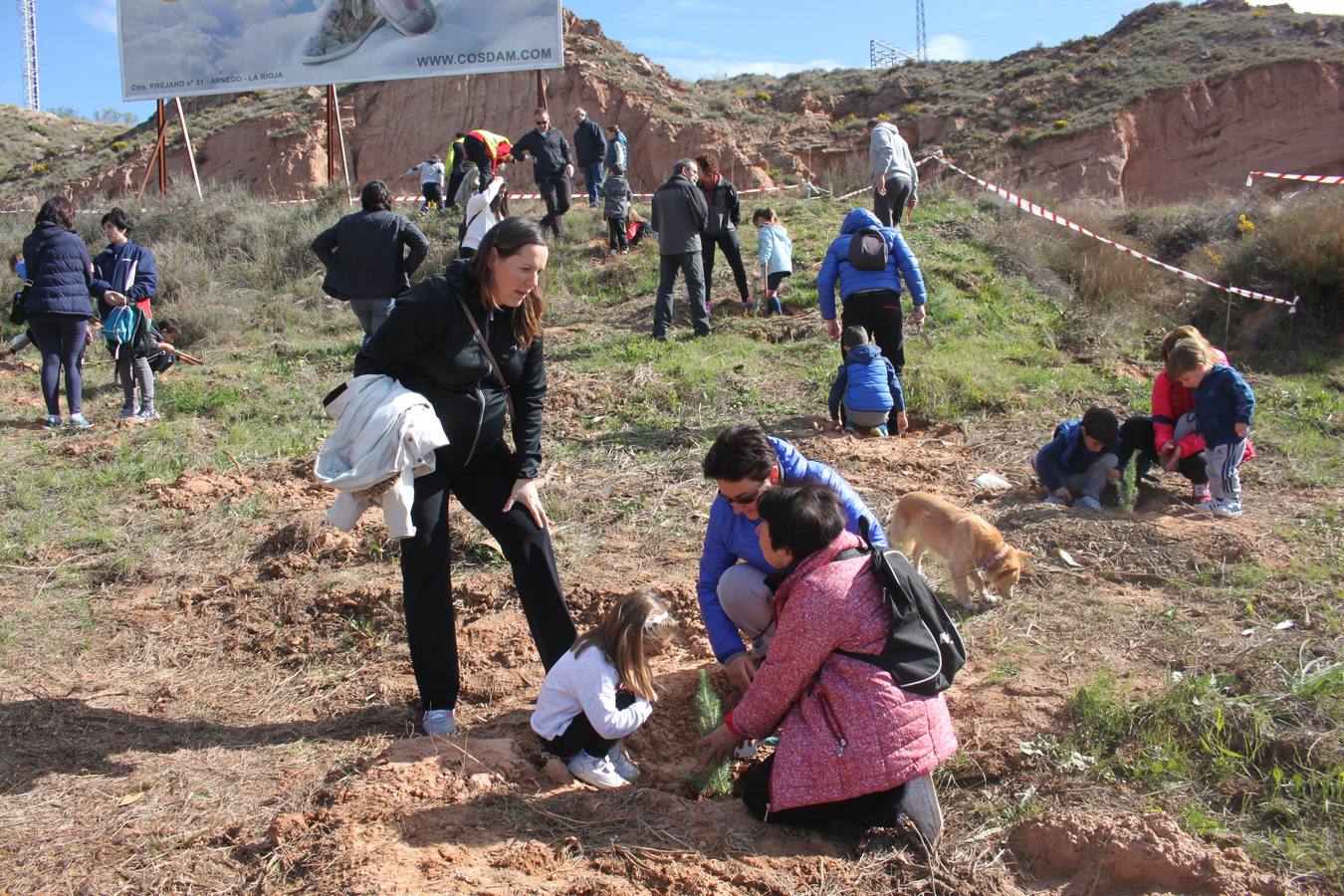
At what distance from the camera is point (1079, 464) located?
20.3 feet

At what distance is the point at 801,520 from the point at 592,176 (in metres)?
13.9

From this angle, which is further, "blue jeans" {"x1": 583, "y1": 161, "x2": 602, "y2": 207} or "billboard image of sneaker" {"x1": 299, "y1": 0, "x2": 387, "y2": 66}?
"billboard image of sneaker" {"x1": 299, "y1": 0, "x2": 387, "y2": 66}

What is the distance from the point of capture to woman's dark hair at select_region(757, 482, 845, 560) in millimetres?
2855

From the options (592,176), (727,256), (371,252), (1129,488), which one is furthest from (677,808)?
(592,176)

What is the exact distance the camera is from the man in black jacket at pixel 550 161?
12930mm

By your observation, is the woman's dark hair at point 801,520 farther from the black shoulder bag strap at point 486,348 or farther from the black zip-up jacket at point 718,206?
the black zip-up jacket at point 718,206

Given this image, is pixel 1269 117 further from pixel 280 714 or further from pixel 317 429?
pixel 280 714

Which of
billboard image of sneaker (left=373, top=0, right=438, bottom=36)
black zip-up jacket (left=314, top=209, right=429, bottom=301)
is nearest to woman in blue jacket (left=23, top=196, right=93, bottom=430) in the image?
black zip-up jacket (left=314, top=209, right=429, bottom=301)

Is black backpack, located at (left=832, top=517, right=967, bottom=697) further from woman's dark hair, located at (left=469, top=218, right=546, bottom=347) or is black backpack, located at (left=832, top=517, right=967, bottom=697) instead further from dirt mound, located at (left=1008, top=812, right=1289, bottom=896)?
Answer: woman's dark hair, located at (left=469, top=218, right=546, bottom=347)

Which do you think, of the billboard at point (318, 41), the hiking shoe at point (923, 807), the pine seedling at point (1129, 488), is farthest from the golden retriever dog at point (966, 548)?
the billboard at point (318, 41)

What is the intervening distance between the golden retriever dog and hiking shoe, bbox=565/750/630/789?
2102 millimetres

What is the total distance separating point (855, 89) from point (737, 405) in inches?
1053

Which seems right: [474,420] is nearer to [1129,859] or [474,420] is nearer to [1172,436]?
[1129,859]

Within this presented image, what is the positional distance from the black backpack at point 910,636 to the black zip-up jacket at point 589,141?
13.2m
